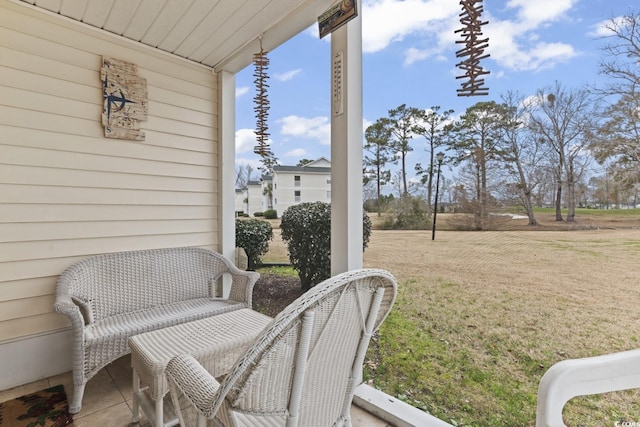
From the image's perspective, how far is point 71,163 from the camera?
7.84 feet

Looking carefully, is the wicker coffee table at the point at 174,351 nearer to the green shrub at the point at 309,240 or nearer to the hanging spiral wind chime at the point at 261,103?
the green shrub at the point at 309,240

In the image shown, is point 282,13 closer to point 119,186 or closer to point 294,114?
point 294,114

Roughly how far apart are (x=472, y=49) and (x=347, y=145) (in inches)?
35.2

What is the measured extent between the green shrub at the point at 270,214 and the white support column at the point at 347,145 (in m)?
1.28

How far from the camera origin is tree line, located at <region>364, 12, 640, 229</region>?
127cm

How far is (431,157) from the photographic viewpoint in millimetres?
1962

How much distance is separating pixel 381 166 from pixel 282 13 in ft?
4.32

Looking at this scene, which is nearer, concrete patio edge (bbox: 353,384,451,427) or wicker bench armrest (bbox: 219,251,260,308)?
concrete patio edge (bbox: 353,384,451,427)

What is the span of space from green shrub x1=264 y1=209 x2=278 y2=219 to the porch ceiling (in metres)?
1.49

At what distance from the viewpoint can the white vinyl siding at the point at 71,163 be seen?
2.17 meters

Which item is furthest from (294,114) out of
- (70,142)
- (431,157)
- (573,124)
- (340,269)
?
(573,124)

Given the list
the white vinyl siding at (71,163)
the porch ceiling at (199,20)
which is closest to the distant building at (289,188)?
the white vinyl siding at (71,163)

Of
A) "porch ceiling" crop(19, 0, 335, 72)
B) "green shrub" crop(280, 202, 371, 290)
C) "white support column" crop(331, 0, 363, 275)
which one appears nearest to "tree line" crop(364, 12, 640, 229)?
"white support column" crop(331, 0, 363, 275)

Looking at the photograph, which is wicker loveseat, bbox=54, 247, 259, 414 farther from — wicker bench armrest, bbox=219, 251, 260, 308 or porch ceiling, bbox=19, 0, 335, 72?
porch ceiling, bbox=19, 0, 335, 72
